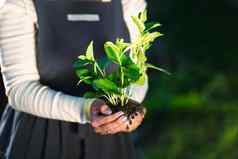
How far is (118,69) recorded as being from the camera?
1.19m

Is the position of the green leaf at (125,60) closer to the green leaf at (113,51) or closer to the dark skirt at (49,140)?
the green leaf at (113,51)

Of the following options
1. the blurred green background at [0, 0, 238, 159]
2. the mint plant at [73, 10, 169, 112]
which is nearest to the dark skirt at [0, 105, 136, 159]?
the mint plant at [73, 10, 169, 112]

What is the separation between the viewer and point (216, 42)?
3.63m

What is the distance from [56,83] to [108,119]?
166mm

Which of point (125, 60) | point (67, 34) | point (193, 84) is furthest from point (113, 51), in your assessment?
point (193, 84)

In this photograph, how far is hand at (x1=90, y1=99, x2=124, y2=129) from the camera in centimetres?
117

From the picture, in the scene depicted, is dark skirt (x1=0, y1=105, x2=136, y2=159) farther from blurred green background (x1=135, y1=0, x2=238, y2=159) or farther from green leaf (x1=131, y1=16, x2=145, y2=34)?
blurred green background (x1=135, y1=0, x2=238, y2=159)

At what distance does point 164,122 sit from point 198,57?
0.52 m

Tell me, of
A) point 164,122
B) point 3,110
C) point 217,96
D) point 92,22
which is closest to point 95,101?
point 92,22

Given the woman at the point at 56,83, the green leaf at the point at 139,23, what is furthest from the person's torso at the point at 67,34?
the green leaf at the point at 139,23

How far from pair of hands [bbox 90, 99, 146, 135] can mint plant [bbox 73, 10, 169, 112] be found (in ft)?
0.08

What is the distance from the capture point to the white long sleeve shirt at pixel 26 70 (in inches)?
48.5

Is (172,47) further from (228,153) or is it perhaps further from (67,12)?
(67,12)

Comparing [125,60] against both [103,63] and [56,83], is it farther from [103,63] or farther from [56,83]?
[56,83]
